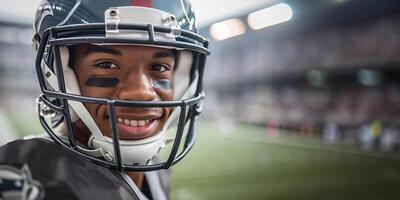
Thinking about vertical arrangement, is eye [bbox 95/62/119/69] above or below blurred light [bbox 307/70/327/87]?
below

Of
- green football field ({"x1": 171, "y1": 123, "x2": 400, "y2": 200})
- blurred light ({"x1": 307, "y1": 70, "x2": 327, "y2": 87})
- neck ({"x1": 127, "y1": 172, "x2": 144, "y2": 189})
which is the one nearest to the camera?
neck ({"x1": 127, "y1": 172, "x2": 144, "y2": 189})

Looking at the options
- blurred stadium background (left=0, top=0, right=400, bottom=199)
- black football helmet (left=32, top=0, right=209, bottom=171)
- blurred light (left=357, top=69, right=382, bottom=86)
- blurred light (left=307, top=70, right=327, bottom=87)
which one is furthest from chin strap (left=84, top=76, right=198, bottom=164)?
blurred light (left=307, top=70, right=327, bottom=87)

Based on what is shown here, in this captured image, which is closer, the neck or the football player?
the football player

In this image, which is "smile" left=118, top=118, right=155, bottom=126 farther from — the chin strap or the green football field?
Result: the green football field

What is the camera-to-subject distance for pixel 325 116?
6.51 meters

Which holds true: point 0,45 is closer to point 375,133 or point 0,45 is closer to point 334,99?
point 375,133

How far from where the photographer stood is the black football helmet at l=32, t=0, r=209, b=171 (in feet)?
1.75

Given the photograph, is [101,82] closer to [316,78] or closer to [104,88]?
Result: [104,88]

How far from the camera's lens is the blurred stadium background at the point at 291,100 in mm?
2725

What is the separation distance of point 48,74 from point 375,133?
17.8ft

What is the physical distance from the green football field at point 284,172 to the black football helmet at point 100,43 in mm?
1788

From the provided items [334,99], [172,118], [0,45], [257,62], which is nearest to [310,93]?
[334,99]

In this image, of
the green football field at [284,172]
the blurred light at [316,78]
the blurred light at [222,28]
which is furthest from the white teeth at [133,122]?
the blurred light at [316,78]

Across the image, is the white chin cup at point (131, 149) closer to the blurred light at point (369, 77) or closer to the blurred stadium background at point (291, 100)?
the blurred stadium background at point (291, 100)
